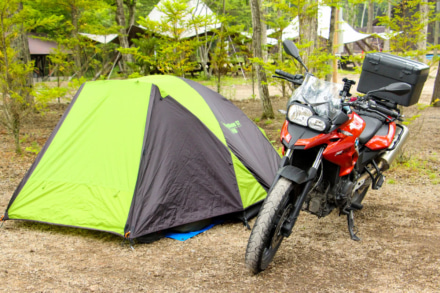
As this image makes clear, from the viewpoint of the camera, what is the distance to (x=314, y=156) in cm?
319

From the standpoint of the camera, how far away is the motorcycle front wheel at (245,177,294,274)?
2.84m

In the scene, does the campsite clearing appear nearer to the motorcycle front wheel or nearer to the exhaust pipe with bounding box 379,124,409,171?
the motorcycle front wheel

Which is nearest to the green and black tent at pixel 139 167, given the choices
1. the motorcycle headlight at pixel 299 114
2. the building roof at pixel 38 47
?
the motorcycle headlight at pixel 299 114

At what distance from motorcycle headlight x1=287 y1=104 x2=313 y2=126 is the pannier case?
145cm

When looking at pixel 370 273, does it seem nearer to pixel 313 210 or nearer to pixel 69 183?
pixel 313 210

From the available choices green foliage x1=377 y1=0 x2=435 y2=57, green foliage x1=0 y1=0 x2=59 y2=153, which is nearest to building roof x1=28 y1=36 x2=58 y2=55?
green foliage x1=0 y1=0 x2=59 y2=153

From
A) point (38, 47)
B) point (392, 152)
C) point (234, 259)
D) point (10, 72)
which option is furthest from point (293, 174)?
point (38, 47)

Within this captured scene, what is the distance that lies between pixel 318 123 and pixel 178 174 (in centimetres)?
157

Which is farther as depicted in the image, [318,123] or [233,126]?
[233,126]

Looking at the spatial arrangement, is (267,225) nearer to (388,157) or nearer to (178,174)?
(178,174)

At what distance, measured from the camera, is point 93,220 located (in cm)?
372

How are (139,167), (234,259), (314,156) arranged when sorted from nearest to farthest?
1. (314,156)
2. (234,259)
3. (139,167)

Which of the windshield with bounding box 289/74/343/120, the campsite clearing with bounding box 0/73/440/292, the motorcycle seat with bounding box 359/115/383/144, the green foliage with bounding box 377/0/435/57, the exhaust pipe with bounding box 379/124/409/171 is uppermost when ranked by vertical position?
the green foliage with bounding box 377/0/435/57

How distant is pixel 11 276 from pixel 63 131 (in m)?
1.75
